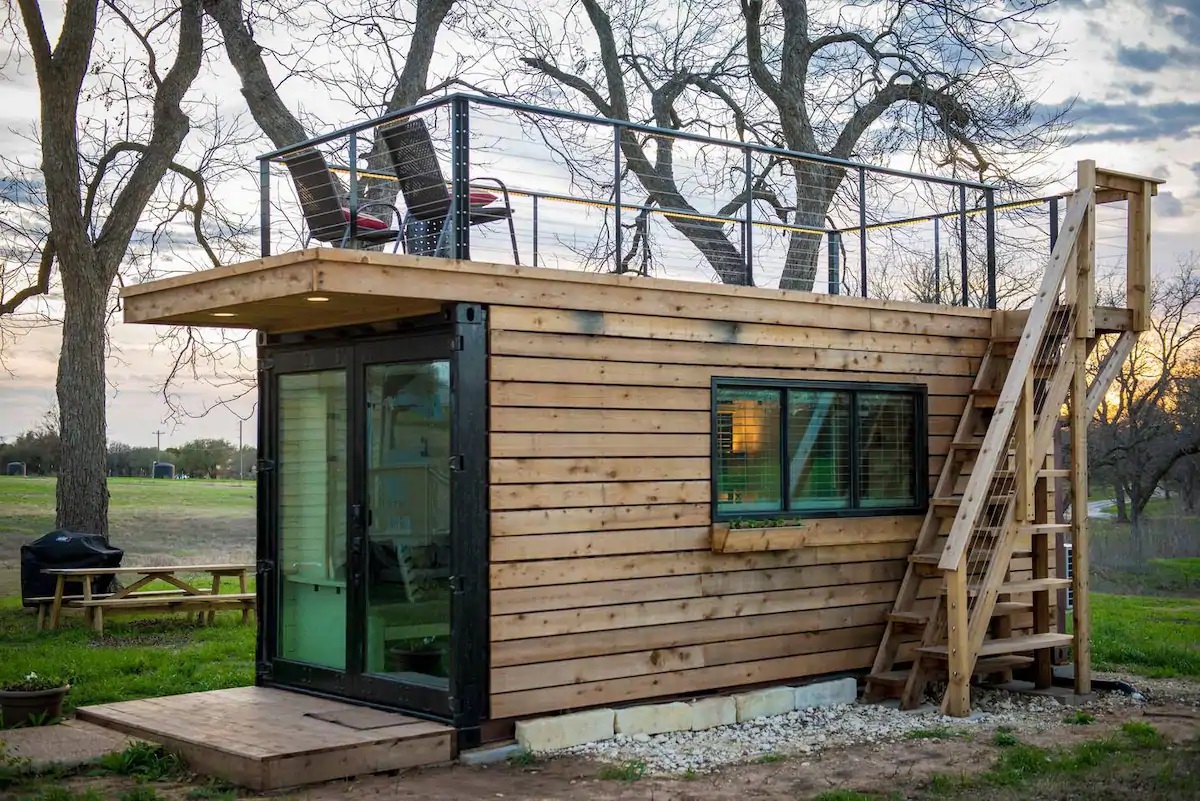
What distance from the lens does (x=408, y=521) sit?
736 cm

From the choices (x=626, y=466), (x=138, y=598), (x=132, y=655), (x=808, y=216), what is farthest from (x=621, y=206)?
(x=808, y=216)

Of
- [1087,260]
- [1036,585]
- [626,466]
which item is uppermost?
[1087,260]

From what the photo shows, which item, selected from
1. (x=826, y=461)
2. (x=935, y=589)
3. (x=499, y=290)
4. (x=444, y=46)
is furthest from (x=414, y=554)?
(x=444, y=46)

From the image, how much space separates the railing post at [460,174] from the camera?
7.03 metres

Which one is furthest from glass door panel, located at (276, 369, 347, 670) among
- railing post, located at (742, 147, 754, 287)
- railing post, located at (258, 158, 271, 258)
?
railing post, located at (742, 147, 754, 287)

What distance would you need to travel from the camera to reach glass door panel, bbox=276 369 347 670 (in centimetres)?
785

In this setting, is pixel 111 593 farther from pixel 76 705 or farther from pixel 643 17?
pixel 643 17

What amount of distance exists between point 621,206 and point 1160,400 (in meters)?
25.4

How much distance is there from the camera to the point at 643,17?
18.0 metres

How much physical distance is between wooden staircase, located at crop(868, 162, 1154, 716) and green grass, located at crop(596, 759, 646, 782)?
7.85ft

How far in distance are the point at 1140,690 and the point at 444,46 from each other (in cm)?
1164

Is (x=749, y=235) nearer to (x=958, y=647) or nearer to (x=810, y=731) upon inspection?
(x=958, y=647)

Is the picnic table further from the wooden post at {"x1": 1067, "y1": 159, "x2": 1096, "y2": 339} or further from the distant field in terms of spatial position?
the wooden post at {"x1": 1067, "y1": 159, "x2": 1096, "y2": 339}

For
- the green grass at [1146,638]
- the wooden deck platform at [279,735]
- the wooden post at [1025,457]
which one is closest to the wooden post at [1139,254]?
the wooden post at [1025,457]
